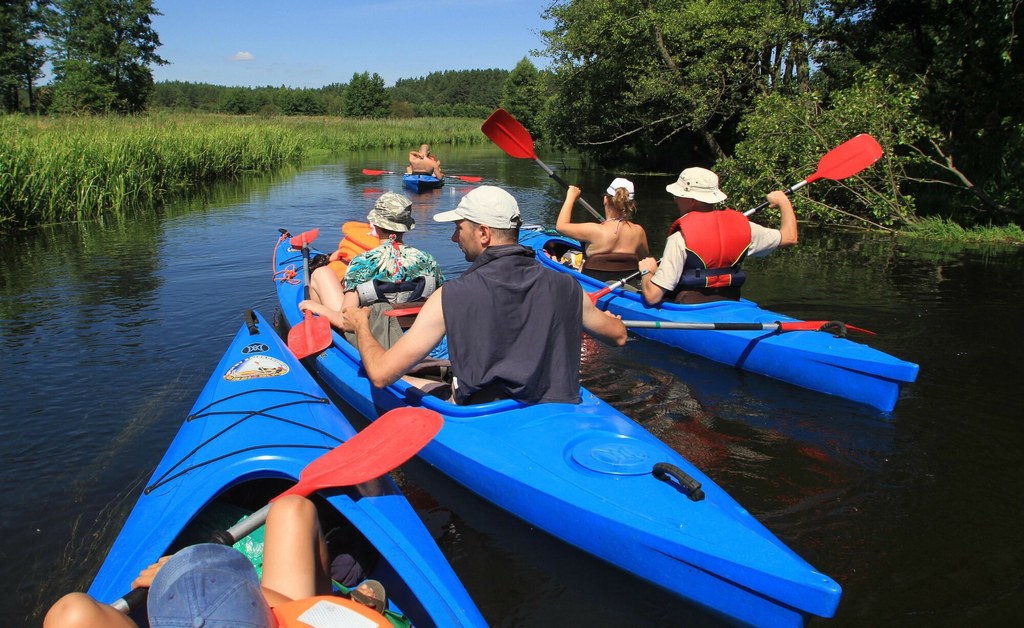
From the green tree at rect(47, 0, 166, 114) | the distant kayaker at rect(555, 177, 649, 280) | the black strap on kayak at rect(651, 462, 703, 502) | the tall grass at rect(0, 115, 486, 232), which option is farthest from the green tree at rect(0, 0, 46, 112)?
the black strap on kayak at rect(651, 462, 703, 502)

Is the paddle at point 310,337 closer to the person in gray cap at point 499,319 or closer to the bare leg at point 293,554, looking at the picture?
the person in gray cap at point 499,319

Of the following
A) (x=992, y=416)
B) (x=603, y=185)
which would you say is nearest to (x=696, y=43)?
(x=603, y=185)

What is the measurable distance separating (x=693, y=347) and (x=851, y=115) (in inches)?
266

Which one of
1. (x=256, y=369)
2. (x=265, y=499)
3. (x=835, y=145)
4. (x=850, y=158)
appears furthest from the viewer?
(x=835, y=145)

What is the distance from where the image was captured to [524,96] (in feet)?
150

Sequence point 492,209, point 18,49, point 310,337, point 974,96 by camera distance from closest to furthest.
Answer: point 492,209
point 310,337
point 974,96
point 18,49

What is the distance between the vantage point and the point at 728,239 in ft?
16.6

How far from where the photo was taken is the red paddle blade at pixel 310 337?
4.37 m

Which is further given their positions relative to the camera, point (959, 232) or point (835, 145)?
point (835, 145)

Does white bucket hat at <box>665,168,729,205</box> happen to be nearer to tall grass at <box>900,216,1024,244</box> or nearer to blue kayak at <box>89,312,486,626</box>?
blue kayak at <box>89,312,486,626</box>

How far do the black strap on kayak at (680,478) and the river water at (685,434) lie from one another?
0.46 metres

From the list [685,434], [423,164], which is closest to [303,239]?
[685,434]

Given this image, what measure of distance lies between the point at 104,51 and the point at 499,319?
146ft

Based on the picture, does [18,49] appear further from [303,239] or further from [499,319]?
[499,319]
